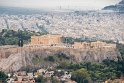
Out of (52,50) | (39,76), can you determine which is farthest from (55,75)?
(52,50)

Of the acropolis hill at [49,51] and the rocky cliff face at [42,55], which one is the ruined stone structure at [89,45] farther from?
the rocky cliff face at [42,55]

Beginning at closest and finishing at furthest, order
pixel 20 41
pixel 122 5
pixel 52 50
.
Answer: pixel 52 50 < pixel 20 41 < pixel 122 5

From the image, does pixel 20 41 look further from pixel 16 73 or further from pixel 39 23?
pixel 39 23

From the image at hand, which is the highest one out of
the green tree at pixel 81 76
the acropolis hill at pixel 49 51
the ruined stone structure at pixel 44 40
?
the ruined stone structure at pixel 44 40

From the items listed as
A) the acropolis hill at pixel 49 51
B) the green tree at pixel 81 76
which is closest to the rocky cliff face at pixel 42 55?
the acropolis hill at pixel 49 51

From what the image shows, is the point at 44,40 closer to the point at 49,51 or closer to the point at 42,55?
the point at 49,51

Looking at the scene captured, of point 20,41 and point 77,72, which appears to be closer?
point 77,72

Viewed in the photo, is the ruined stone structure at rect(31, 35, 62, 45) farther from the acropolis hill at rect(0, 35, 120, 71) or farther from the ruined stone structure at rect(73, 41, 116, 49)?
the ruined stone structure at rect(73, 41, 116, 49)

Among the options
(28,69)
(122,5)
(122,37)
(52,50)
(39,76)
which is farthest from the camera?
(122,5)
